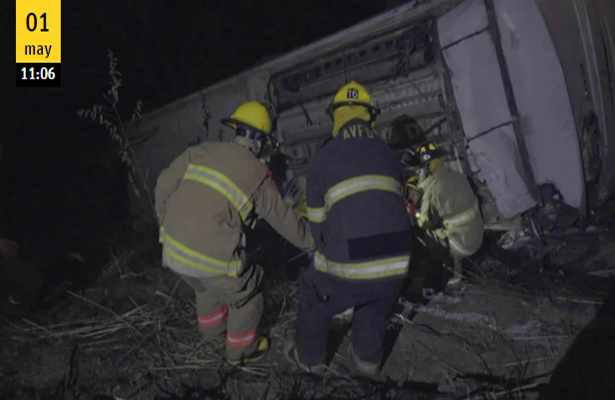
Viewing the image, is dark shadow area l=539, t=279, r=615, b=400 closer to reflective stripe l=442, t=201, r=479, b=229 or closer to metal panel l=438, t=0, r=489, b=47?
reflective stripe l=442, t=201, r=479, b=229

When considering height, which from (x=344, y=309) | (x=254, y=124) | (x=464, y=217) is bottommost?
(x=344, y=309)

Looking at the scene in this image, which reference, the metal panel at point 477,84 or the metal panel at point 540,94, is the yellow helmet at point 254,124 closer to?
the metal panel at point 477,84

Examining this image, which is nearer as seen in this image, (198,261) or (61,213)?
(198,261)

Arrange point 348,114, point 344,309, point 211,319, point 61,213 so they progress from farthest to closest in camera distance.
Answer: point 61,213
point 211,319
point 348,114
point 344,309

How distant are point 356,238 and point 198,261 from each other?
3.30 feet

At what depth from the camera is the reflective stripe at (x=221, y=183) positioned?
2572 mm

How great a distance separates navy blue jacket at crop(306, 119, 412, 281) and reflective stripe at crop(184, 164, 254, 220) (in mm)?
521

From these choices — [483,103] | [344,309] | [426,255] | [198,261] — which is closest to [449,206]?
[426,255]

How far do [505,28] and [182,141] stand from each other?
12.2 ft

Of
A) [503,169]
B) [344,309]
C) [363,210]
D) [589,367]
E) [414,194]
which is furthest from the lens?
[414,194]

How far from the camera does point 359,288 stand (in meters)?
2.43

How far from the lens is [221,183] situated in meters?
2.57

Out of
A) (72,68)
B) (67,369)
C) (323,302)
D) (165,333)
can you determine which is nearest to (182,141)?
(72,68)

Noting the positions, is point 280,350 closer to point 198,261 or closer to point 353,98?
point 198,261
